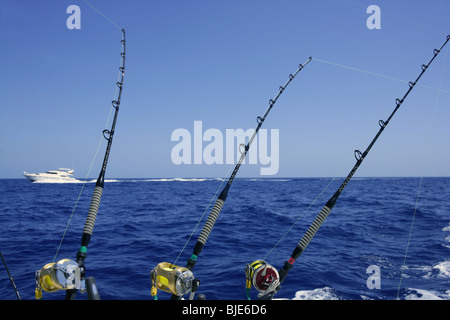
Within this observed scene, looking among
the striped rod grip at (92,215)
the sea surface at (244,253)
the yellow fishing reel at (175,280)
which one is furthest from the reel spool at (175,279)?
the sea surface at (244,253)

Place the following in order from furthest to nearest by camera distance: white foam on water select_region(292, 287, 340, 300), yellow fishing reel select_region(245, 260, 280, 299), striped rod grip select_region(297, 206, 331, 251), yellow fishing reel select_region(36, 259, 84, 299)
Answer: white foam on water select_region(292, 287, 340, 300)
striped rod grip select_region(297, 206, 331, 251)
yellow fishing reel select_region(245, 260, 280, 299)
yellow fishing reel select_region(36, 259, 84, 299)

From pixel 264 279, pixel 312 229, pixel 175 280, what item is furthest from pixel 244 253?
pixel 175 280

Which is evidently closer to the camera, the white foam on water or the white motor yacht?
the white foam on water

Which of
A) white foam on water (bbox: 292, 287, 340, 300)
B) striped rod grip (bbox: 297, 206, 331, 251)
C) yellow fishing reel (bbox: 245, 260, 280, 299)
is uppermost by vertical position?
striped rod grip (bbox: 297, 206, 331, 251)

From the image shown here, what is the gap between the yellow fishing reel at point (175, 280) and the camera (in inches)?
116

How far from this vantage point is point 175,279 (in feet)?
9.67

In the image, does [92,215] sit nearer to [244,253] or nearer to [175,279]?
[175,279]

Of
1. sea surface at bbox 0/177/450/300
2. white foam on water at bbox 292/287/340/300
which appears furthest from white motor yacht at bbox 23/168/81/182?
white foam on water at bbox 292/287/340/300

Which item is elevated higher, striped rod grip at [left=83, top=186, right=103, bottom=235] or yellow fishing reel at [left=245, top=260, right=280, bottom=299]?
striped rod grip at [left=83, top=186, right=103, bottom=235]

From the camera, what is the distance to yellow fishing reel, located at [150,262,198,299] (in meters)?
2.95

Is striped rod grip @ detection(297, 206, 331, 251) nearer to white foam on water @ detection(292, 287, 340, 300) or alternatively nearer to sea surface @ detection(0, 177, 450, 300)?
sea surface @ detection(0, 177, 450, 300)
